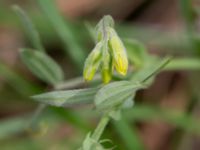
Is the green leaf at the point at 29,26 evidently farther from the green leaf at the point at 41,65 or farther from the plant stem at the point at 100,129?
the plant stem at the point at 100,129

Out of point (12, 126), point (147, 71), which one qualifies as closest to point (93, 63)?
point (147, 71)

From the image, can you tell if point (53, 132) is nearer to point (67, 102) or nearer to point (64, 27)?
point (64, 27)

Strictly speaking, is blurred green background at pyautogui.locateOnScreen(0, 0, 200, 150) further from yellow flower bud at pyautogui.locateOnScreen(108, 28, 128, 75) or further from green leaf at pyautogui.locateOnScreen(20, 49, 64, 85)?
yellow flower bud at pyautogui.locateOnScreen(108, 28, 128, 75)

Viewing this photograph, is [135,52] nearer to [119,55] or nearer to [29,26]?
[29,26]

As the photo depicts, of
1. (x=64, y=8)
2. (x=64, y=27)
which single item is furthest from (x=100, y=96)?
(x=64, y=8)

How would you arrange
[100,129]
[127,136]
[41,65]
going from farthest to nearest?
[127,136] < [41,65] < [100,129]

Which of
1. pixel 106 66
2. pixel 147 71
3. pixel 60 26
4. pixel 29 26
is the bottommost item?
pixel 106 66
